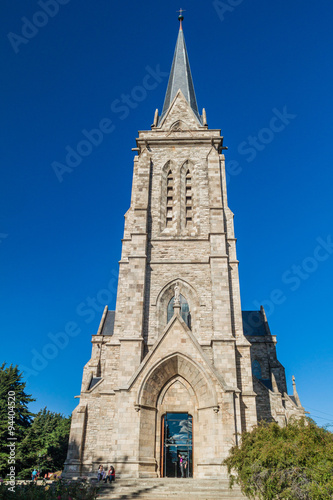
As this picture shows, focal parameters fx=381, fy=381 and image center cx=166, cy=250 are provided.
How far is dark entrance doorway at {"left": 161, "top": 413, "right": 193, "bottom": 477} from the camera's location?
16.9 metres

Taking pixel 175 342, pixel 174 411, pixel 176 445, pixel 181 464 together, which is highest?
pixel 175 342

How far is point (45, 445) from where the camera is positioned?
3125 cm

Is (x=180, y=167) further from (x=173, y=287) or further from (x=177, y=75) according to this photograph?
(x=177, y=75)

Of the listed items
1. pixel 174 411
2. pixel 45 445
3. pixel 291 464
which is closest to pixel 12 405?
pixel 174 411

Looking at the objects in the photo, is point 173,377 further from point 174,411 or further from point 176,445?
point 176,445

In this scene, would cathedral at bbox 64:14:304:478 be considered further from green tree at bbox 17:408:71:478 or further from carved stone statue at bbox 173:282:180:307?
green tree at bbox 17:408:71:478

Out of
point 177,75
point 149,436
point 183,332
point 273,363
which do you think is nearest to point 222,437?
point 149,436

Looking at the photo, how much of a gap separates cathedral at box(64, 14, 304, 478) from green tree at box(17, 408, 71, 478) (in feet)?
6.21

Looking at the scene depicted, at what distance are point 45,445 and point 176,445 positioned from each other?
61.8ft

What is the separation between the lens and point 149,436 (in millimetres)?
16766

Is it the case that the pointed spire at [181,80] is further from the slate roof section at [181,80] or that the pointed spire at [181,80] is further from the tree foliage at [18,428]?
the tree foliage at [18,428]

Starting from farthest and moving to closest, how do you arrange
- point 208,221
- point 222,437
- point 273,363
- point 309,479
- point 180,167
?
point 273,363, point 180,167, point 208,221, point 222,437, point 309,479

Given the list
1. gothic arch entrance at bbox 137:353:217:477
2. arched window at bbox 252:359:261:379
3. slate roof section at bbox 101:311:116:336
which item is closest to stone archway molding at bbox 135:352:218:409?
gothic arch entrance at bbox 137:353:217:477

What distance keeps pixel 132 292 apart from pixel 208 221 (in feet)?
21.4
